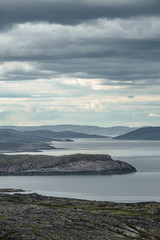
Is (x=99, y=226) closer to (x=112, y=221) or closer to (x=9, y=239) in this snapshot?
(x=112, y=221)

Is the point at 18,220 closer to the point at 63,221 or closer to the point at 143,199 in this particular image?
the point at 63,221

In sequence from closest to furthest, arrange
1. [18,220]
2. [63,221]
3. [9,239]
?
[9,239] → [18,220] → [63,221]

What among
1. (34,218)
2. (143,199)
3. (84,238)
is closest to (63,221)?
(34,218)

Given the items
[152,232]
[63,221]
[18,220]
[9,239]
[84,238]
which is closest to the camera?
[9,239]

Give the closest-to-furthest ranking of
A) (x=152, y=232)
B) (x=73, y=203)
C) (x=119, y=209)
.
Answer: (x=152, y=232)
(x=119, y=209)
(x=73, y=203)

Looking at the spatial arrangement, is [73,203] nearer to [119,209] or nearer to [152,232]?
[119,209]

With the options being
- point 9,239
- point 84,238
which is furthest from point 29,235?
point 84,238

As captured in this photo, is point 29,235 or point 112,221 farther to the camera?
point 112,221

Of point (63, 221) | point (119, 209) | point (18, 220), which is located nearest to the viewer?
point (18, 220)

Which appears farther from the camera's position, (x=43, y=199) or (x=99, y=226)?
(x=43, y=199)
